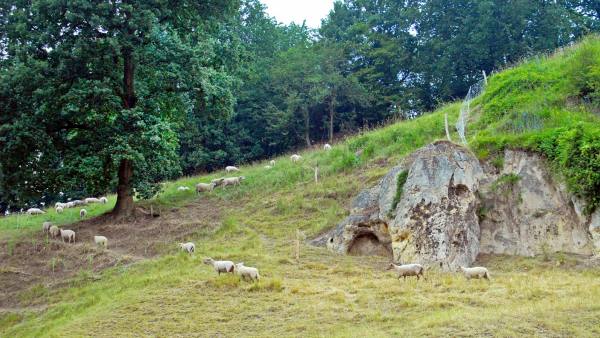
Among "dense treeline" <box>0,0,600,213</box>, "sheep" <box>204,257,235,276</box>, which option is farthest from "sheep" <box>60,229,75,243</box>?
"sheep" <box>204,257,235,276</box>

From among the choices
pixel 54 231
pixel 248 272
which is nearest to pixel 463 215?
pixel 248 272

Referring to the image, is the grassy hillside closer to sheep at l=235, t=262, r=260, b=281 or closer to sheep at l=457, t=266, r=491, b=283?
sheep at l=235, t=262, r=260, b=281

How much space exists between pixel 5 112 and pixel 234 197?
11063 mm

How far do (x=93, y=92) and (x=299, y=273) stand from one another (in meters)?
11.9

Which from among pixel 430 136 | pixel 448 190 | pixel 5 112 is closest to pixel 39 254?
pixel 5 112

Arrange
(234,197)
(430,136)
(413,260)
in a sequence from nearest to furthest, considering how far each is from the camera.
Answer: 1. (413,260)
2. (430,136)
3. (234,197)

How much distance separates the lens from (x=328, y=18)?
47438 millimetres

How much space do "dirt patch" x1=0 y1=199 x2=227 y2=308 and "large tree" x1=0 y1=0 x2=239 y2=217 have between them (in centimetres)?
164

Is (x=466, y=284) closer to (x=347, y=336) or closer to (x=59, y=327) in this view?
(x=347, y=336)

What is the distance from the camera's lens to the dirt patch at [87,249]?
15.9m

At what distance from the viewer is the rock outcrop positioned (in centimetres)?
1457

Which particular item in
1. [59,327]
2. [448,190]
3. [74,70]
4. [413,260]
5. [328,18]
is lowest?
[59,327]

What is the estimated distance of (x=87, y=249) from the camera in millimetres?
17719

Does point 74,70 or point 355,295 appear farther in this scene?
point 74,70
